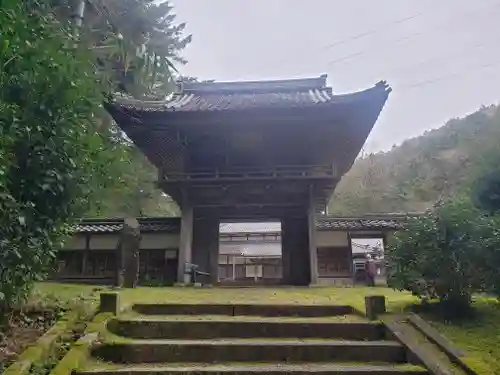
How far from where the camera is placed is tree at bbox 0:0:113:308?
3.01 meters

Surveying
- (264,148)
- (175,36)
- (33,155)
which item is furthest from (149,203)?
(33,155)

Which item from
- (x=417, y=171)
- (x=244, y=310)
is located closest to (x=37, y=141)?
(x=244, y=310)

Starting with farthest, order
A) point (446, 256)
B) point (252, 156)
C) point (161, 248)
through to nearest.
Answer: point (161, 248), point (252, 156), point (446, 256)

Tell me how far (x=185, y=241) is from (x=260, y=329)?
6.65 m

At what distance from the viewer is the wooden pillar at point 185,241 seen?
1063 cm

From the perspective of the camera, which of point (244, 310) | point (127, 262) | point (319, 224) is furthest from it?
point (319, 224)

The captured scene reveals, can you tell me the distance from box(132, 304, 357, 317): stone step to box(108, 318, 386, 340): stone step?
2.18ft

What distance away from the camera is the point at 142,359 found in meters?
3.96

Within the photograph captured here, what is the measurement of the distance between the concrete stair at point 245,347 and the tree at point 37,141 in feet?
3.59

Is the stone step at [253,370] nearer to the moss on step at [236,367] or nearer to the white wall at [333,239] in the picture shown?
the moss on step at [236,367]

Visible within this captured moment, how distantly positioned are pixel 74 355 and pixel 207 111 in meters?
7.66

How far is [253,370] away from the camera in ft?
11.9

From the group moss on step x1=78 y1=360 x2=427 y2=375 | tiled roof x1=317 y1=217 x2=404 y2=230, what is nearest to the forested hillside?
tiled roof x1=317 y1=217 x2=404 y2=230

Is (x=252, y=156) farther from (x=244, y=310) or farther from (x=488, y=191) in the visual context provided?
(x=244, y=310)
